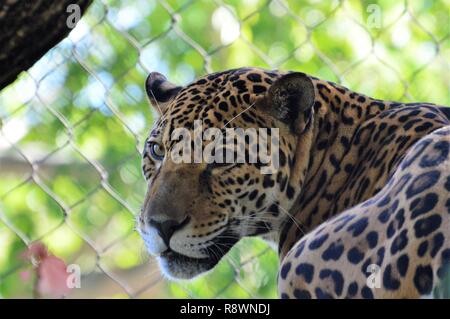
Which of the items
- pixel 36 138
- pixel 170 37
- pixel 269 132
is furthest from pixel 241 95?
pixel 170 37

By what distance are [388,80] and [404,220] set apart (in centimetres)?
→ 294

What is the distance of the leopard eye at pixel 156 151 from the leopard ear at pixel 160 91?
8.3 inches

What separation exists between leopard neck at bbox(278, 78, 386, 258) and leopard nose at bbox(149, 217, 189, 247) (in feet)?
0.88

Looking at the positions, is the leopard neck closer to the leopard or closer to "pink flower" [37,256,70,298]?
the leopard

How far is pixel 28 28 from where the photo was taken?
2.17 meters

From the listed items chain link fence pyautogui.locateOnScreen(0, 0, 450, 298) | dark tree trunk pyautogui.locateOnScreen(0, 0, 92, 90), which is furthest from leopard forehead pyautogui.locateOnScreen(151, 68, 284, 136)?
chain link fence pyautogui.locateOnScreen(0, 0, 450, 298)

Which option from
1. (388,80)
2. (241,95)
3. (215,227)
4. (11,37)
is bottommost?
(388,80)

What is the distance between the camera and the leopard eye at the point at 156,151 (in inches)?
108

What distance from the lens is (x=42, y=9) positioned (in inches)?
85.1

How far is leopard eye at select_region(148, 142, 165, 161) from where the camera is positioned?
2752 mm

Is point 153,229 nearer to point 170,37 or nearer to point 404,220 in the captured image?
point 404,220

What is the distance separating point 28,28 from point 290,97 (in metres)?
0.76

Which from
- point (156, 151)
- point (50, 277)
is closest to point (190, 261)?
point (156, 151)

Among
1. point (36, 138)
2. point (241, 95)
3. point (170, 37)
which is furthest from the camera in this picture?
point (170, 37)
